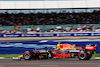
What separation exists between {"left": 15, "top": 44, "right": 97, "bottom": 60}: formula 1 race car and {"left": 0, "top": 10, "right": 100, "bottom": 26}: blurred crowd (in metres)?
17.0

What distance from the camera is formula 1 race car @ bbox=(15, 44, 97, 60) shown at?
8.30 m

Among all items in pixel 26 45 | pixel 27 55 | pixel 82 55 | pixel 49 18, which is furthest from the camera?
pixel 49 18

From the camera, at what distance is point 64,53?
→ 27.3 ft

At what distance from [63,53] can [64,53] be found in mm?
49

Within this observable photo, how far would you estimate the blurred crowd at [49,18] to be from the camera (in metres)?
26.0

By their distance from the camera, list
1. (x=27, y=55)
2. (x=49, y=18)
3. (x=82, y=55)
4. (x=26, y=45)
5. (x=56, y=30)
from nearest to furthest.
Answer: (x=82, y=55) → (x=27, y=55) → (x=26, y=45) → (x=56, y=30) → (x=49, y=18)

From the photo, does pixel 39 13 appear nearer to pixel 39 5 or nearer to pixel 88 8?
pixel 39 5

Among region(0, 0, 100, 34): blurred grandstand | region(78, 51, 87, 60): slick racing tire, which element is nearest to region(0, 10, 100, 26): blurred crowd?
region(0, 0, 100, 34): blurred grandstand

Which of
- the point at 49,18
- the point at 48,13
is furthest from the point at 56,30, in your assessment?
the point at 48,13

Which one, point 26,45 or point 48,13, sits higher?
point 48,13

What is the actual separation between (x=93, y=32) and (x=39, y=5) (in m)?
9.34

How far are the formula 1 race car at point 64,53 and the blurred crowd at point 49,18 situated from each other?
55.9 ft

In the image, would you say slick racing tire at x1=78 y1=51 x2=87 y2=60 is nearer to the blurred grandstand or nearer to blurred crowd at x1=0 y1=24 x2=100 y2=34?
blurred crowd at x1=0 y1=24 x2=100 y2=34

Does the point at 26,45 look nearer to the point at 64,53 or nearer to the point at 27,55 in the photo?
the point at 27,55
